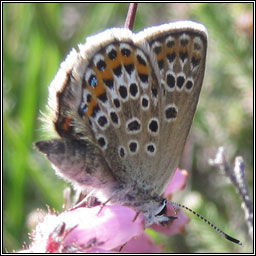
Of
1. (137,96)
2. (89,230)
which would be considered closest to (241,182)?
(137,96)

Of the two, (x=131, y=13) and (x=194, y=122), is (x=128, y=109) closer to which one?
(x=131, y=13)

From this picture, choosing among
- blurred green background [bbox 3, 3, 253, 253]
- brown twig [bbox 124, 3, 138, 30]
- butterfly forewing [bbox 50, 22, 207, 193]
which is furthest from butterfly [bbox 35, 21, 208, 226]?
blurred green background [bbox 3, 3, 253, 253]

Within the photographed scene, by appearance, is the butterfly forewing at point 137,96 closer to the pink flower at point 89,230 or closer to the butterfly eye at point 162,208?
the butterfly eye at point 162,208

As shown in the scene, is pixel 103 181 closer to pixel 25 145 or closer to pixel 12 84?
pixel 25 145

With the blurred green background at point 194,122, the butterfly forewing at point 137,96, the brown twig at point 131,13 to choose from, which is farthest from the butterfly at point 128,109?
the blurred green background at point 194,122

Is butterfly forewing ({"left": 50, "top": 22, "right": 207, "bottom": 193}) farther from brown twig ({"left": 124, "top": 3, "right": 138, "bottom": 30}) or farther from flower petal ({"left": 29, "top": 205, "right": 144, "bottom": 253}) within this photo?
flower petal ({"left": 29, "top": 205, "right": 144, "bottom": 253})
